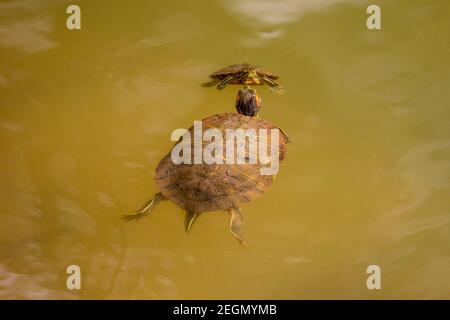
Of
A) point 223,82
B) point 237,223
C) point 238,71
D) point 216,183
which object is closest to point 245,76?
point 238,71

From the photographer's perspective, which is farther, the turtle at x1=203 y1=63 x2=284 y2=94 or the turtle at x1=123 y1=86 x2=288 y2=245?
the turtle at x1=203 y1=63 x2=284 y2=94

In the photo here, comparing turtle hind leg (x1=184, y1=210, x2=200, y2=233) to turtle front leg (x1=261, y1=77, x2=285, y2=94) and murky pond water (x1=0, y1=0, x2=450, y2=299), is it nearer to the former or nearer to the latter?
murky pond water (x1=0, y1=0, x2=450, y2=299)

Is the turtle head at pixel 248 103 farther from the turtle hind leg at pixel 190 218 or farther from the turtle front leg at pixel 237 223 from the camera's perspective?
the turtle hind leg at pixel 190 218

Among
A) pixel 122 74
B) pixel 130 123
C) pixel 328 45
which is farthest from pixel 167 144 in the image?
pixel 328 45

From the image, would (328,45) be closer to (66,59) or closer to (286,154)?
(286,154)

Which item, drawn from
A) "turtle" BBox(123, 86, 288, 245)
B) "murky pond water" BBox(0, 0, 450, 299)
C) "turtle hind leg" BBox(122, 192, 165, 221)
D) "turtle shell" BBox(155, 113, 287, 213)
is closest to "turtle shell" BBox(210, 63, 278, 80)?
"murky pond water" BBox(0, 0, 450, 299)

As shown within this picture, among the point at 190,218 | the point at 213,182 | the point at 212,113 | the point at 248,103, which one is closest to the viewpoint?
the point at 213,182

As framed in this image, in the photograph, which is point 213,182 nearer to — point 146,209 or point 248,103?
point 146,209
